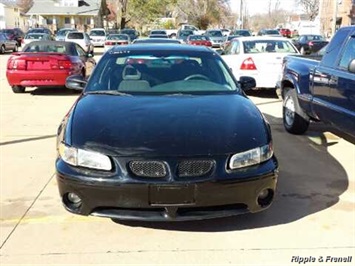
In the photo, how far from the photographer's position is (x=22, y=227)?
423 cm

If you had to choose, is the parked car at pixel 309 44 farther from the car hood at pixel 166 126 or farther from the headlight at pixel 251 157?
the headlight at pixel 251 157

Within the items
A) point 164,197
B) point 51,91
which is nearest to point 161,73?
point 164,197

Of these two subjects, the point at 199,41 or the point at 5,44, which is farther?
the point at 5,44

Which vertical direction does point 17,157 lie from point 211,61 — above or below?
below

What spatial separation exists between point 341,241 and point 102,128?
219 cm

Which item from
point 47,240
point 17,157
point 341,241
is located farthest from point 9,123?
point 341,241

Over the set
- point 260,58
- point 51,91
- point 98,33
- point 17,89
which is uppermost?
point 98,33

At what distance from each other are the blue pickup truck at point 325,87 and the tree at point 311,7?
7473 cm

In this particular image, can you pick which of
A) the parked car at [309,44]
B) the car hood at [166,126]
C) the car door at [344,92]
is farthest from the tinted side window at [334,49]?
the parked car at [309,44]

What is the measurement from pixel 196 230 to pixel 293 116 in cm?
402

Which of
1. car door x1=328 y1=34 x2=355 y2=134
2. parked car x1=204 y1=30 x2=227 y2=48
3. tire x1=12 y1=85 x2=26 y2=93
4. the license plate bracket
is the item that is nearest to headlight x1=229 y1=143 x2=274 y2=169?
the license plate bracket

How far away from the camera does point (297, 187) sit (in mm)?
5195

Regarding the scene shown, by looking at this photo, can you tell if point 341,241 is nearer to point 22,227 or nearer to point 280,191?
point 280,191

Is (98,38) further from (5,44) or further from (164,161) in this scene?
(164,161)
